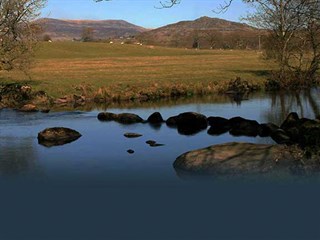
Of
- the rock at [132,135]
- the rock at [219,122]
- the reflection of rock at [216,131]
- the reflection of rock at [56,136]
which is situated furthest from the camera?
the rock at [219,122]

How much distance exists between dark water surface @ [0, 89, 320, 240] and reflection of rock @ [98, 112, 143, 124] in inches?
198

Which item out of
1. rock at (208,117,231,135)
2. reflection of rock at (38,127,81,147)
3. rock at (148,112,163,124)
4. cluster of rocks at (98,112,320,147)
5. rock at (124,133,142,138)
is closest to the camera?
cluster of rocks at (98,112,320,147)

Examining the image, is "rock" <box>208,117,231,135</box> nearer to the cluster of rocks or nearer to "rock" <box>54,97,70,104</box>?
the cluster of rocks

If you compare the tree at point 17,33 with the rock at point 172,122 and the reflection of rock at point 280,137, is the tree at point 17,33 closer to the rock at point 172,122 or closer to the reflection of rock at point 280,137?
the rock at point 172,122

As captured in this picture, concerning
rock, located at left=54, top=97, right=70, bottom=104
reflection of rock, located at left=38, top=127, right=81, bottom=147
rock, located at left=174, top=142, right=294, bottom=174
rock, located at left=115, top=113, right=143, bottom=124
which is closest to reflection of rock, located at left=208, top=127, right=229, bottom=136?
rock, located at left=115, top=113, right=143, bottom=124

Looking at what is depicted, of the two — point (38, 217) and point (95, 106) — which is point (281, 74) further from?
point (38, 217)

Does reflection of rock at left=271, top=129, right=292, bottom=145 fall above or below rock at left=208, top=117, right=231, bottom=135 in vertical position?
above

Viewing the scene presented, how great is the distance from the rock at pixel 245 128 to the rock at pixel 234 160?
5123 millimetres

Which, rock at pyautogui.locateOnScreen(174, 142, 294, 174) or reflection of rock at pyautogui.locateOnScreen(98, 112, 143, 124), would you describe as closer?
rock at pyautogui.locateOnScreen(174, 142, 294, 174)

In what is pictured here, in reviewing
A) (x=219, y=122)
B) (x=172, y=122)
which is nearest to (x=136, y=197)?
(x=219, y=122)

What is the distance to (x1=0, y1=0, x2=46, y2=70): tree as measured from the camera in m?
31.5

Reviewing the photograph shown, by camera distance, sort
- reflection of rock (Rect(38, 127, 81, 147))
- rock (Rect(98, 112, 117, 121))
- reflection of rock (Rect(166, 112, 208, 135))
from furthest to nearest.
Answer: rock (Rect(98, 112, 117, 121)) → reflection of rock (Rect(166, 112, 208, 135)) → reflection of rock (Rect(38, 127, 81, 147))

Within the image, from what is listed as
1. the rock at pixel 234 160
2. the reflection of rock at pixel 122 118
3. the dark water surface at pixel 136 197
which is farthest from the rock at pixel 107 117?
the rock at pixel 234 160

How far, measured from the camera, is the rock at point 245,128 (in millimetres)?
20125
